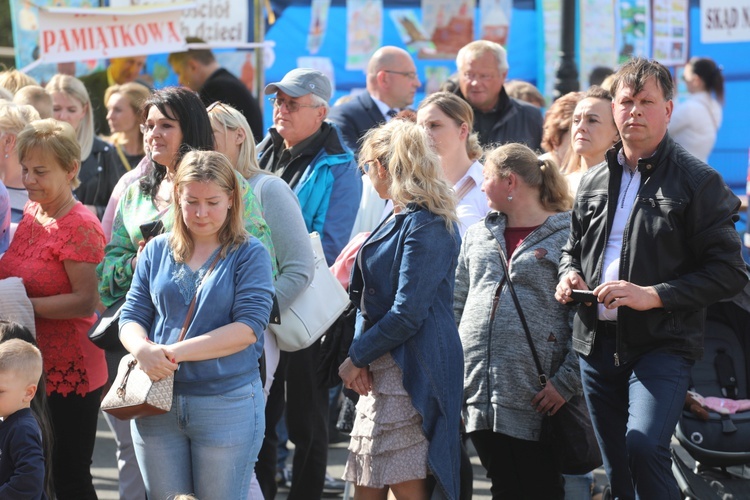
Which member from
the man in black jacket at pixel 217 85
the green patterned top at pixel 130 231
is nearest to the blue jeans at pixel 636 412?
the green patterned top at pixel 130 231

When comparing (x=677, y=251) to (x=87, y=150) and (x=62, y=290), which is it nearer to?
(x=62, y=290)

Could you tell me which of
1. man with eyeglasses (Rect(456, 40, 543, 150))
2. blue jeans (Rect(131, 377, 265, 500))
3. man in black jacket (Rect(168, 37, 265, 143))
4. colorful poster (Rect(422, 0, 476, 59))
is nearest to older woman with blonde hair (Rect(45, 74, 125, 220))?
man in black jacket (Rect(168, 37, 265, 143))

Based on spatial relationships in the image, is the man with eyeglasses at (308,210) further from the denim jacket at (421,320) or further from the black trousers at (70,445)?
the denim jacket at (421,320)

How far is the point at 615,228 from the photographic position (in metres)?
4.05

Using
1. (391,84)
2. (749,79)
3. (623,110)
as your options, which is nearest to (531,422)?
(623,110)

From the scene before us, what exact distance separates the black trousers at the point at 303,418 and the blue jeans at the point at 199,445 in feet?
4.14

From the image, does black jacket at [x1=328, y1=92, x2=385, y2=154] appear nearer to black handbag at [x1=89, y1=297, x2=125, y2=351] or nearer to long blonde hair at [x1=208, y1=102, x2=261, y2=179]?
long blonde hair at [x1=208, y1=102, x2=261, y2=179]

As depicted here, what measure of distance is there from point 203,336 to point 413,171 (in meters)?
1.04

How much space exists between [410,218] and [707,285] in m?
1.12

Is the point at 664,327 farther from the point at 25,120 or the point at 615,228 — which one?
the point at 25,120

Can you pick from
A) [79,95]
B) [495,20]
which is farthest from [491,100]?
[495,20]

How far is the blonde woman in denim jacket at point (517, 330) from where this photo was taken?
4.50 metres

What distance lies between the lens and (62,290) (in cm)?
473

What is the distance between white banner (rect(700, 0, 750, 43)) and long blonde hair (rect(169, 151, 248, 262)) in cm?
844
